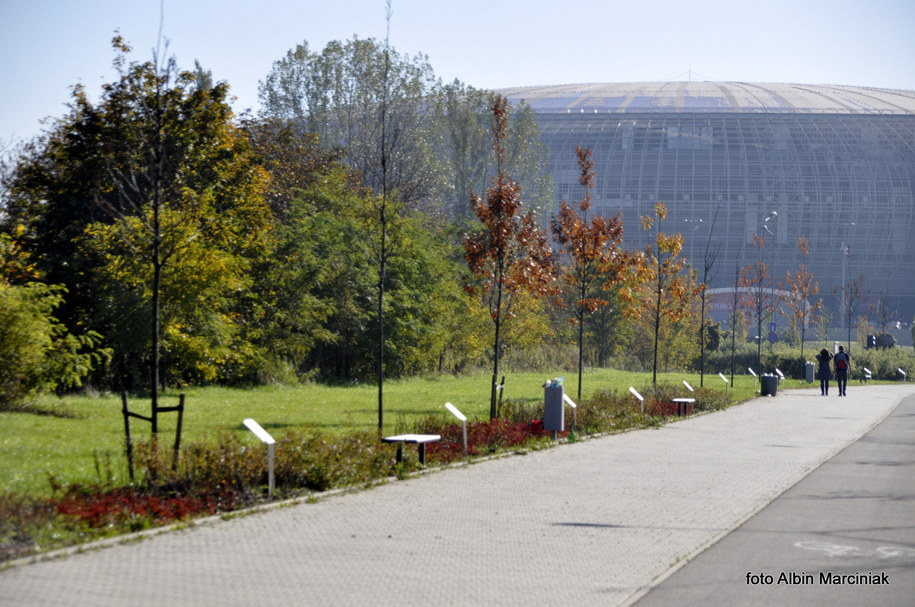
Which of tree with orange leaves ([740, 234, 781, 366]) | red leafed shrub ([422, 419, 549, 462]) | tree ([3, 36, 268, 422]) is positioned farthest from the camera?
tree with orange leaves ([740, 234, 781, 366])

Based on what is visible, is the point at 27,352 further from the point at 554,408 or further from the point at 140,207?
the point at 554,408

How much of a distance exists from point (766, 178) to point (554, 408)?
3584 inches

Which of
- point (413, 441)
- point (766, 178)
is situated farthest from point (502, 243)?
point (766, 178)

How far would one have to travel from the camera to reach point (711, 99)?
110 metres

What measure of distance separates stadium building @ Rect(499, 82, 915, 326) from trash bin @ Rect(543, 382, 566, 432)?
8421cm

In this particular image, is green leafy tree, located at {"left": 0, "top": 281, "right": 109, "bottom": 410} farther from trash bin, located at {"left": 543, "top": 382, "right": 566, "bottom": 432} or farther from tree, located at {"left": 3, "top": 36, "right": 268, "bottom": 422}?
trash bin, located at {"left": 543, "top": 382, "right": 566, "bottom": 432}

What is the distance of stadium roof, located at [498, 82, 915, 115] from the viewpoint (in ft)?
352

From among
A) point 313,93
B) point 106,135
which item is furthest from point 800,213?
point 106,135

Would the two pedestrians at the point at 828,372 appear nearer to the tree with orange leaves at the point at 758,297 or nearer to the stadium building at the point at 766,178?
the tree with orange leaves at the point at 758,297

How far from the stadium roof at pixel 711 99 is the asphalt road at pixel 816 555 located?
9283cm

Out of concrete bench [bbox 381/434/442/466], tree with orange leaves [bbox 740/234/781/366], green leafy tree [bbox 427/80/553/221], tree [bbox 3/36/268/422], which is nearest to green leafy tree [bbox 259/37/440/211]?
green leafy tree [bbox 427/80/553/221]

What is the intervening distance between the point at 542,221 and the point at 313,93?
2113 cm

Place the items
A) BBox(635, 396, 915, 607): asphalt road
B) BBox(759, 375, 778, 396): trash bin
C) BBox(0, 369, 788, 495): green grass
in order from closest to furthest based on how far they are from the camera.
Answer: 1. BBox(635, 396, 915, 607): asphalt road
2. BBox(0, 369, 788, 495): green grass
3. BBox(759, 375, 778, 396): trash bin

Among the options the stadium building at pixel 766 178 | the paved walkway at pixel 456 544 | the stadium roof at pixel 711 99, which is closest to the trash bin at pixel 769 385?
the paved walkway at pixel 456 544
